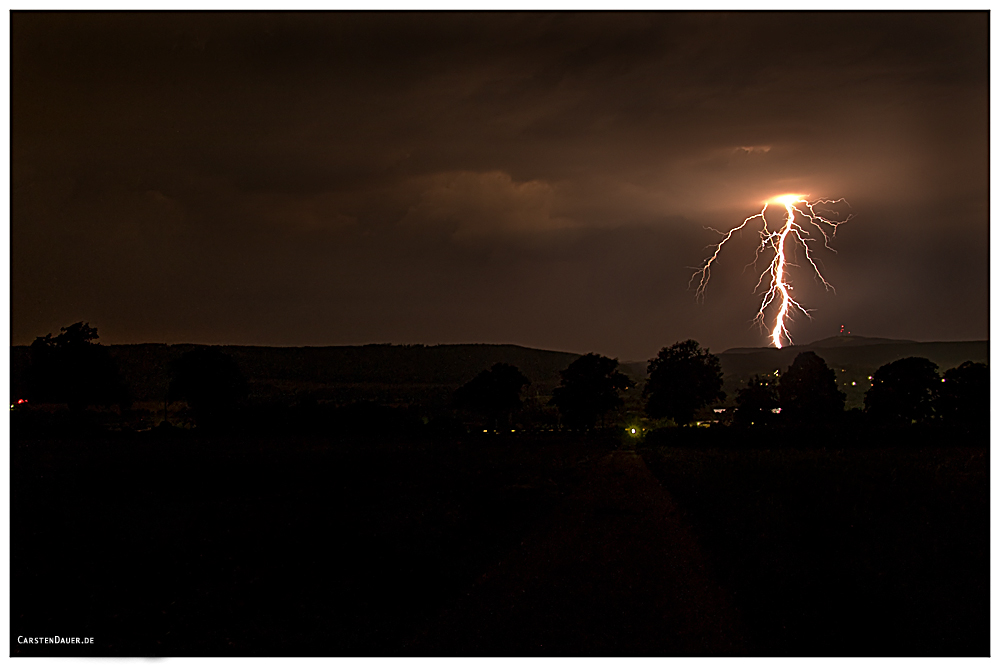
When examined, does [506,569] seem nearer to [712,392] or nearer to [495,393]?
[495,393]

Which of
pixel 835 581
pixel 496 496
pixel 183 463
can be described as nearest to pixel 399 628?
pixel 835 581

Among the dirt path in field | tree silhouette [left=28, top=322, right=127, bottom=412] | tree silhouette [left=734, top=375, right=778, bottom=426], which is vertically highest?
tree silhouette [left=28, top=322, right=127, bottom=412]

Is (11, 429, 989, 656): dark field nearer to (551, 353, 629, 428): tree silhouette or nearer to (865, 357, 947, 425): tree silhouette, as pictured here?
(865, 357, 947, 425): tree silhouette

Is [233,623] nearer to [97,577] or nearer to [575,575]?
[97,577]

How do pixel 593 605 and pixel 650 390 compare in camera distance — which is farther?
pixel 650 390

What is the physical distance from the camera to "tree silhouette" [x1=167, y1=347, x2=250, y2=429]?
41625 mm

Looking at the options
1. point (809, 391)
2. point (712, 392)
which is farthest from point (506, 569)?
point (712, 392)

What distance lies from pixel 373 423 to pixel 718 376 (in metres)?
31.6

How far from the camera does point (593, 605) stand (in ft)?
25.6

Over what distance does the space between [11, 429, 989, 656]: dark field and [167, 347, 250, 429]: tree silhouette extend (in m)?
25.7

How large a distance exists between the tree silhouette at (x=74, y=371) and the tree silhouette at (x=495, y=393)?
25966 mm

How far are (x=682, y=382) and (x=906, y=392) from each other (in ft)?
58.0

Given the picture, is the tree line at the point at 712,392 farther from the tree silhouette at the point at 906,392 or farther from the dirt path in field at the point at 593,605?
the dirt path in field at the point at 593,605

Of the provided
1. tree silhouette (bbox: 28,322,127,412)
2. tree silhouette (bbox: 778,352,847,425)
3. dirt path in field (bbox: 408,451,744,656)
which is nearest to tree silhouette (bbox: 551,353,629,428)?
tree silhouette (bbox: 778,352,847,425)
